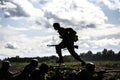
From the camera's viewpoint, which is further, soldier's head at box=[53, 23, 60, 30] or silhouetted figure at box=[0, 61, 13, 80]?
soldier's head at box=[53, 23, 60, 30]

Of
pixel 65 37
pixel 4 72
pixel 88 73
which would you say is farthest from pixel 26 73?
pixel 65 37

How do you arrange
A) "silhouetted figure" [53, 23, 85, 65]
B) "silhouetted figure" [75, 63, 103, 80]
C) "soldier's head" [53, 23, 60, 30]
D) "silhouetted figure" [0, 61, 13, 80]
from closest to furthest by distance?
1. "silhouetted figure" [75, 63, 103, 80]
2. "silhouetted figure" [0, 61, 13, 80]
3. "soldier's head" [53, 23, 60, 30]
4. "silhouetted figure" [53, 23, 85, 65]

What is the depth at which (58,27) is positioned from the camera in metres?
22.1

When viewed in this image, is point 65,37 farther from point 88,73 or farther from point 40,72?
point 88,73

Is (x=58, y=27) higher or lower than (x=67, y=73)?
higher

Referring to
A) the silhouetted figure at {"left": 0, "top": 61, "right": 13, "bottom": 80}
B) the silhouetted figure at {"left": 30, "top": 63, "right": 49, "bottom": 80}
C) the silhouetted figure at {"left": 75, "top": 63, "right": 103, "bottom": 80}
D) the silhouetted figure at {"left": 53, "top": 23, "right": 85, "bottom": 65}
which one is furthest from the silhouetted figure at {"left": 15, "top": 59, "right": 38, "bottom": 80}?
the silhouetted figure at {"left": 53, "top": 23, "right": 85, "bottom": 65}

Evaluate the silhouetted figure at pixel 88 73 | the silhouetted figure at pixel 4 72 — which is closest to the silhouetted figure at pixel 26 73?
the silhouetted figure at pixel 4 72

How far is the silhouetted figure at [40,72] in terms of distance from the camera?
16.2m

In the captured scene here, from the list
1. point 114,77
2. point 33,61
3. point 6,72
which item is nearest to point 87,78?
point 33,61

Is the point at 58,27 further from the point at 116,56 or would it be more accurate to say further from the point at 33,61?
the point at 116,56

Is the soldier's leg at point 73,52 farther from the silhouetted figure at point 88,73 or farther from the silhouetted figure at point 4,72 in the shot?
the silhouetted figure at point 88,73

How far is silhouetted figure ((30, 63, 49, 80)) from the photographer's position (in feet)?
53.2

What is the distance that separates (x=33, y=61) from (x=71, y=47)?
Result: 592cm

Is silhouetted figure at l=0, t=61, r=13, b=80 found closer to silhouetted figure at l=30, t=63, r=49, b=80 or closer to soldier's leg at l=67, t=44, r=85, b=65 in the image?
silhouetted figure at l=30, t=63, r=49, b=80
